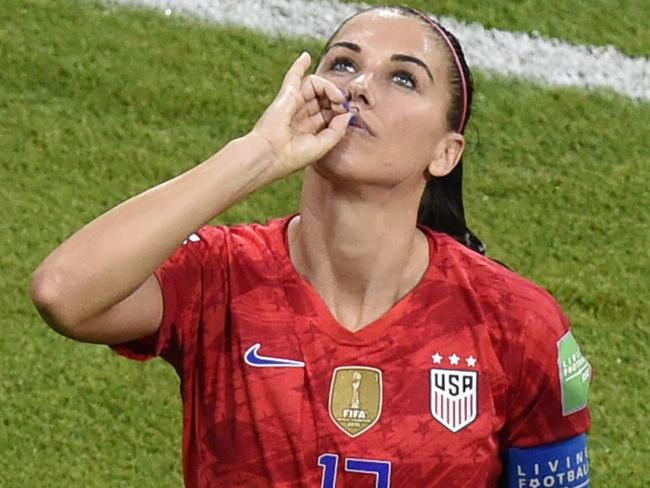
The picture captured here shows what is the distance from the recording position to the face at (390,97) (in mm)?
2693

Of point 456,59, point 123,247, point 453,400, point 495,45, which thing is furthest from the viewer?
point 495,45

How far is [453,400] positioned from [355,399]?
0.65 ft

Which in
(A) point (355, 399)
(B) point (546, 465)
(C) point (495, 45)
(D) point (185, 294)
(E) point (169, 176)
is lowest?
(E) point (169, 176)

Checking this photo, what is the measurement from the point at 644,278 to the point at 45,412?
2.17m

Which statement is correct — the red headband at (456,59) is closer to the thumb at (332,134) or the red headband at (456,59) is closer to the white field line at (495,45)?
the thumb at (332,134)

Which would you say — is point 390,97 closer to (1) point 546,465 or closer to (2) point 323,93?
(2) point 323,93

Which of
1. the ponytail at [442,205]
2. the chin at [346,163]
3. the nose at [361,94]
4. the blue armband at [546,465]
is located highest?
the nose at [361,94]

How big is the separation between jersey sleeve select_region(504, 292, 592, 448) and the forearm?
68cm

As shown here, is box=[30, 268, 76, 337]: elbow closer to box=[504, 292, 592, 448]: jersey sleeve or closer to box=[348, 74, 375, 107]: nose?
box=[348, 74, 375, 107]: nose

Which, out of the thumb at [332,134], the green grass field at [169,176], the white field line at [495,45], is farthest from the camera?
the white field line at [495,45]

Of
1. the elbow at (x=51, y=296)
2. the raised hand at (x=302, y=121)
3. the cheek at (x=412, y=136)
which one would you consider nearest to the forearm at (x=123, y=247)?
the elbow at (x=51, y=296)

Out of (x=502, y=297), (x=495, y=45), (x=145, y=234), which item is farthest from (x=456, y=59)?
(x=495, y=45)

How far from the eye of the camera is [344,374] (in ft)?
8.93

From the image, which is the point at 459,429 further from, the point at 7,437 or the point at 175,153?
the point at 175,153
